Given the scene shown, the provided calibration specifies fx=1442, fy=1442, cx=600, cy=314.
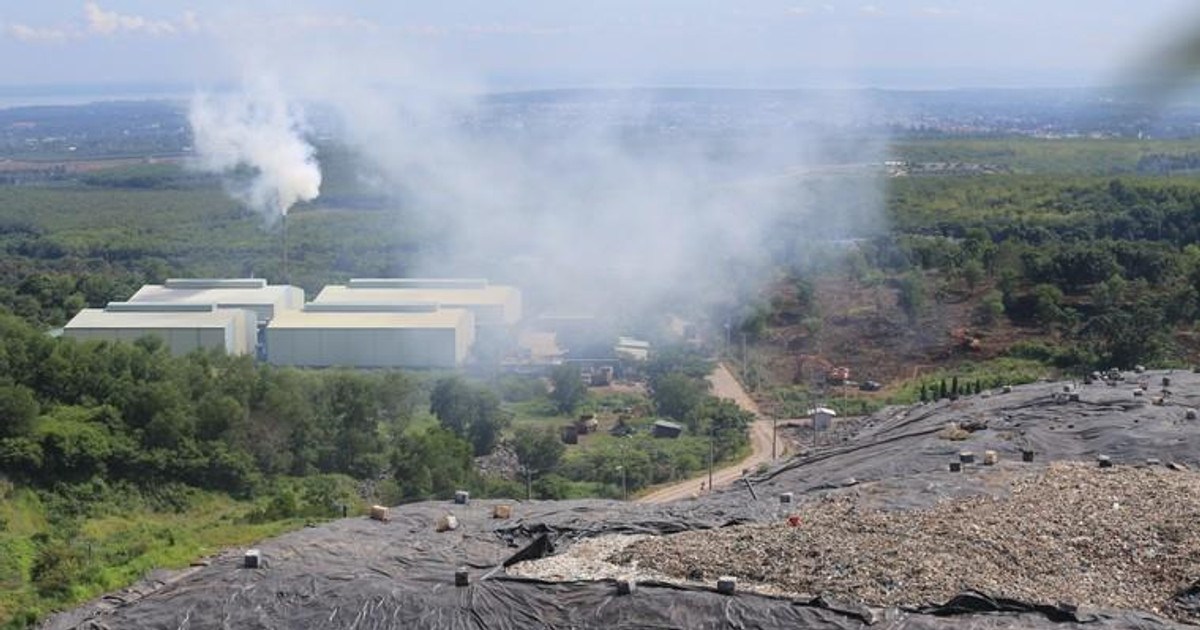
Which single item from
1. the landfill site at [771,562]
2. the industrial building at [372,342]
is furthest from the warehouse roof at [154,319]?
the landfill site at [771,562]

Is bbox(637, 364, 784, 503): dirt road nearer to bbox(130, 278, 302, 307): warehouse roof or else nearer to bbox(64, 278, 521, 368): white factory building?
bbox(64, 278, 521, 368): white factory building

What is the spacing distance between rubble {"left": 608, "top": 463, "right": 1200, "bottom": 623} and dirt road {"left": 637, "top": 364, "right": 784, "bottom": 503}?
3.72 m

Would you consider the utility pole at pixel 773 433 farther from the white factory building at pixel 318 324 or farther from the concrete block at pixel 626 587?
the concrete block at pixel 626 587

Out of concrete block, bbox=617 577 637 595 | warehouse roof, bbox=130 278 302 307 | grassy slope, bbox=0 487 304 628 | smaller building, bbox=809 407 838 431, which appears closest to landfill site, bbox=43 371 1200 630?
concrete block, bbox=617 577 637 595

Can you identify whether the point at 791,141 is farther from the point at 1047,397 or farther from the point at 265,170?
the point at 1047,397

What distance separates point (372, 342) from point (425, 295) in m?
3.32

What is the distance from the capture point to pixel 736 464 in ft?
52.4

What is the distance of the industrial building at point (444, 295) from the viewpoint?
78.3ft

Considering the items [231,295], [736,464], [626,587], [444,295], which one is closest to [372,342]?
[444,295]

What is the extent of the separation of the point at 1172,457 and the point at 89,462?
9.44 meters

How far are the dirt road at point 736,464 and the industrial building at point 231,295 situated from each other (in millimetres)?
7669

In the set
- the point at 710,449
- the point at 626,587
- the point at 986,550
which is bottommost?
the point at 710,449

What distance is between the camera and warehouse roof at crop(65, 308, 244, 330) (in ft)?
71.6

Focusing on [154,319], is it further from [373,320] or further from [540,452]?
[540,452]
